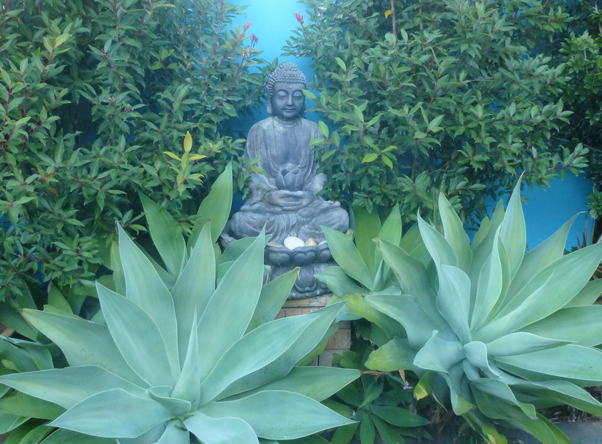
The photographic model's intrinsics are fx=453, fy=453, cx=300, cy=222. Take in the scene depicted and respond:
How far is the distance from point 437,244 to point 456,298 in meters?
0.28

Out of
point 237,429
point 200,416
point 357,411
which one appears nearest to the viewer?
point 237,429

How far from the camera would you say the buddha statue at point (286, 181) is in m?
2.80

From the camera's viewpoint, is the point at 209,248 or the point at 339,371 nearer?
the point at 339,371

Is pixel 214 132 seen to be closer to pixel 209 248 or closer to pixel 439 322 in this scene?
pixel 209 248

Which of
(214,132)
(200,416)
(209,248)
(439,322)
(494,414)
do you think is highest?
(214,132)

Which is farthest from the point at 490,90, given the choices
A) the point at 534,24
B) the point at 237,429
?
the point at 237,429

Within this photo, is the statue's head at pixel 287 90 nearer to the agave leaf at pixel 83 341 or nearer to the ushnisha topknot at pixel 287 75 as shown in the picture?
the ushnisha topknot at pixel 287 75

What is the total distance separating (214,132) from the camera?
2.87 m

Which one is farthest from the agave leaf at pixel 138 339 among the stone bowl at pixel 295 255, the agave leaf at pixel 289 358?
the stone bowl at pixel 295 255

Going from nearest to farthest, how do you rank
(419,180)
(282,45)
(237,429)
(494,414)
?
(237,429), (494,414), (419,180), (282,45)

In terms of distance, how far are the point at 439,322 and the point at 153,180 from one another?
1543mm

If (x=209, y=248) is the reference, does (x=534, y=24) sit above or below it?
above

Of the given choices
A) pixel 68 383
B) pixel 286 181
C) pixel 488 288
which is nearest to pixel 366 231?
pixel 286 181

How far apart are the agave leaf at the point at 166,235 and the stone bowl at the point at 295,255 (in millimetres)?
489
